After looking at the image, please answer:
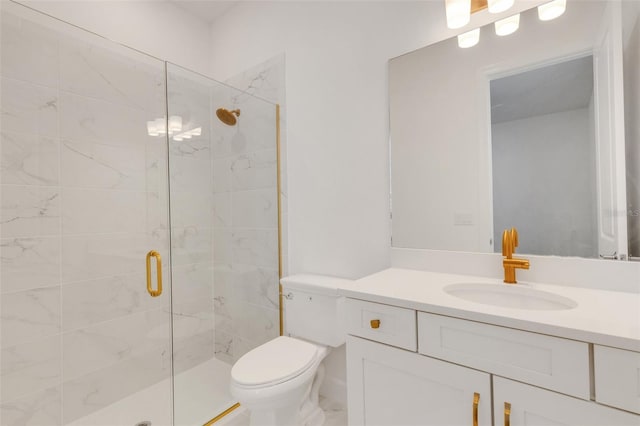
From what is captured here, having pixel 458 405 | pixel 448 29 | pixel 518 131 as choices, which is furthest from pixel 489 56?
pixel 458 405

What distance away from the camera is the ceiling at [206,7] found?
232 cm

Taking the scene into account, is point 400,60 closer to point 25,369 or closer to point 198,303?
point 198,303

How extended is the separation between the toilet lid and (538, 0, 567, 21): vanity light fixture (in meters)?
1.73

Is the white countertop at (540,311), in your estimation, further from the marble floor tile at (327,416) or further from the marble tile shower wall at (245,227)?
the marble tile shower wall at (245,227)

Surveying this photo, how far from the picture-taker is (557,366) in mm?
791

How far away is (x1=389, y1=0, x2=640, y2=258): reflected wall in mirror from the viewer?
1.14m

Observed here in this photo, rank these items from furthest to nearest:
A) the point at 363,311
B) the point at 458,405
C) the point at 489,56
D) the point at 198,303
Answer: the point at 198,303 → the point at 489,56 → the point at 363,311 → the point at 458,405

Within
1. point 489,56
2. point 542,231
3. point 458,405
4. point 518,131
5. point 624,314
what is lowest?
point 458,405

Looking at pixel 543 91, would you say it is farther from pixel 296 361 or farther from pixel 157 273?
pixel 157 273

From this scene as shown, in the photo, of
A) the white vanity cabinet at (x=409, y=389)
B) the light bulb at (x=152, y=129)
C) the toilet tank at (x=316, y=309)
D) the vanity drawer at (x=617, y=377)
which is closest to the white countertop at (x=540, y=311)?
the vanity drawer at (x=617, y=377)

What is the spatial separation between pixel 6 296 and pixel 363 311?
1710 millimetres

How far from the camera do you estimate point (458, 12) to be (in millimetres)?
1366

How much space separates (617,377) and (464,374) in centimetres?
34

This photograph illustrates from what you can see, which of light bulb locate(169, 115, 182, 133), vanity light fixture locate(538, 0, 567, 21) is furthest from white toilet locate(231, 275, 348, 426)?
vanity light fixture locate(538, 0, 567, 21)
